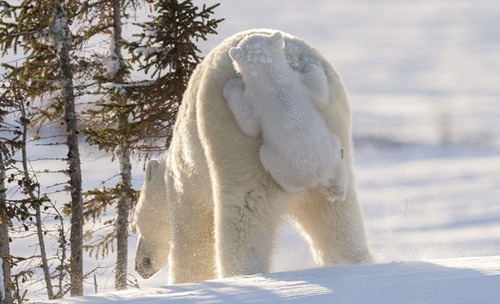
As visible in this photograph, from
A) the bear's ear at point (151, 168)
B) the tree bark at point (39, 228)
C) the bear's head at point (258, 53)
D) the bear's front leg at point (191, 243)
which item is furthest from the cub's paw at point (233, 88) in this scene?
the tree bark at point (39, 228)

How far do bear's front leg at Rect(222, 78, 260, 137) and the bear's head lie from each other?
24 centimetres

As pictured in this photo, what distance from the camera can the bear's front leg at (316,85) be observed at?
373cm

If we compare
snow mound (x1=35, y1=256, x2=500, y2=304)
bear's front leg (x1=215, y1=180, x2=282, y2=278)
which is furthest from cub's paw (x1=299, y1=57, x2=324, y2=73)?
snow mound (x1=35, y1=256, x2=500, y2=304)

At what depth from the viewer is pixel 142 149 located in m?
10.1

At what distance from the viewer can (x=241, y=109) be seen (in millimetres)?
3697

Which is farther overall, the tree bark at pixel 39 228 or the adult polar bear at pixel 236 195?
the tree bark at pixel 39 228

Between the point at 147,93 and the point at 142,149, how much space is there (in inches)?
61.6

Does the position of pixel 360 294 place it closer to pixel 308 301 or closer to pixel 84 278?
pixel 308 301

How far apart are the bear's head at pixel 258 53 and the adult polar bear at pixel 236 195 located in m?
0.39

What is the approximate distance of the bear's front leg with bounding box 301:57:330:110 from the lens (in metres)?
3.73

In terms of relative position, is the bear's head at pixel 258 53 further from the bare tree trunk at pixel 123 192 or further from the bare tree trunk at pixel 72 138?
the bare tree trunk at pixel 123 192

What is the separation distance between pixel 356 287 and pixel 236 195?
4.24 ft

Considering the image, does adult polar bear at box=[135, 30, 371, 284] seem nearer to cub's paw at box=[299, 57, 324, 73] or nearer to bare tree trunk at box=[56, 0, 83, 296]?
cub's paw at box=[299, 57, 324, 73]

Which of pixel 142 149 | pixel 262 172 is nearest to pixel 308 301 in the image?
pixel 262 172
